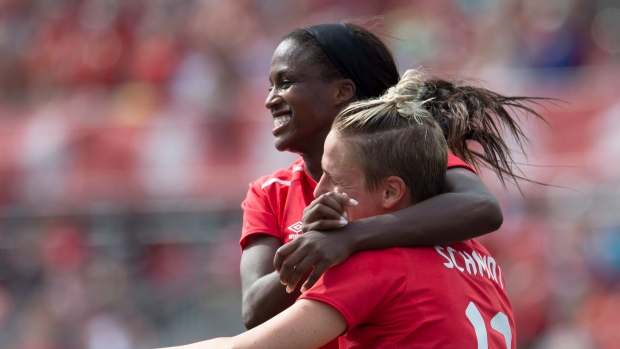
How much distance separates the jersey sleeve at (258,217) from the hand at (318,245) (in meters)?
0.81

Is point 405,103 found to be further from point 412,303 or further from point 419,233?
point 412,303

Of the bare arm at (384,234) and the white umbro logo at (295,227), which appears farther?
the white umbro logo at (295,227)

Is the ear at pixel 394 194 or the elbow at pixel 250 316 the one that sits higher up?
the ear at pixel 394 194

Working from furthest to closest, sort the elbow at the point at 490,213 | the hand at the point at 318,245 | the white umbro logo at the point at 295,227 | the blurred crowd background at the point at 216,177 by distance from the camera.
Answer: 1. the blurred crowd background at the point at 216,177
2. the white umbro logo at the point at 295,227
3. the elbow at the point at 490,213
4. the hand at the point at 318,245

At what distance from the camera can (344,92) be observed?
353 centimetres

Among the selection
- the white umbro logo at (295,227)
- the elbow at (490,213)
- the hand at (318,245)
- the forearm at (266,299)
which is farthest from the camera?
the white umbro logo at (295,227)

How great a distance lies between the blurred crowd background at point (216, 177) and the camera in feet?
25.0

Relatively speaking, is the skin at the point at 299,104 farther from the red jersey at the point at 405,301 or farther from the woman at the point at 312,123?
the red jersey at the point at 405,301

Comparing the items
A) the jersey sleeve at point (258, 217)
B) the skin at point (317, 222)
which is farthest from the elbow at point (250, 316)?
the jersey sleeve at point (258, 217)

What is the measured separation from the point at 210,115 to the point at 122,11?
2.62m

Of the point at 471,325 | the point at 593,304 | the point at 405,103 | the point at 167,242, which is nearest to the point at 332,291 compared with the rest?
the point at 471,325

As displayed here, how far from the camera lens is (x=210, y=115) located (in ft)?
29.5

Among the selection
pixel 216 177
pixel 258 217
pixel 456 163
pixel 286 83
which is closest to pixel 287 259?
pixel 456 163

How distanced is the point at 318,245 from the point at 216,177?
6094 mm
